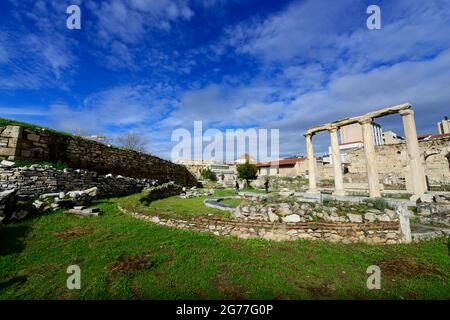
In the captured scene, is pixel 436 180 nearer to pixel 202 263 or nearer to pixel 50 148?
pixel 202 263

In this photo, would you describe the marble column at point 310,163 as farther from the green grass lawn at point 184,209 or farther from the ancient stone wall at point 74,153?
the ancient stone wall at point 74,153

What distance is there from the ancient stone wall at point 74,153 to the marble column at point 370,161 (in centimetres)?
1835

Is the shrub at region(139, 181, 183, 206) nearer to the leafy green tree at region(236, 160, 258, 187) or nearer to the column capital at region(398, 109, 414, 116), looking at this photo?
the leafy green tree at region(236, 160, 258, 187)

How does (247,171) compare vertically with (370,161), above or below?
above

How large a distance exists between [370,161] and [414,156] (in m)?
2.24

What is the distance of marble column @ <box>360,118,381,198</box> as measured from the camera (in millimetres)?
13375

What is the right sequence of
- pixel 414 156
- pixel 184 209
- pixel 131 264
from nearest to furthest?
1. pixel 131 264
2. pixel 184 209
3. pixel 414 156

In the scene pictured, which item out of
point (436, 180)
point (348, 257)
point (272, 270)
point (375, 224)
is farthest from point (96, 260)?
point (436, 180)

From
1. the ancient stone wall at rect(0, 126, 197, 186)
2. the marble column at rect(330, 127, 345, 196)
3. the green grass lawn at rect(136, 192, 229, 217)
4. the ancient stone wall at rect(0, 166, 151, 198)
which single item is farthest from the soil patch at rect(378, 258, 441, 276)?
the ancient stone wall at rect(0, 126, 197, 186)

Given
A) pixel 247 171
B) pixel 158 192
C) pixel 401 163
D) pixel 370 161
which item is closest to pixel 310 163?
pixel 370 161

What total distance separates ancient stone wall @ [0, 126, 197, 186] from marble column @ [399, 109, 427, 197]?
2048 centimetres

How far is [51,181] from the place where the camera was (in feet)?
31.9

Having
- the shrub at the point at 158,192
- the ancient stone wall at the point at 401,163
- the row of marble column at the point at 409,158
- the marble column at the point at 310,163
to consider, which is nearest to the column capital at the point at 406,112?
the row of marble column at the point at 409,158

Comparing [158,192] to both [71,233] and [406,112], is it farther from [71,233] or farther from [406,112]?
[406,112]
